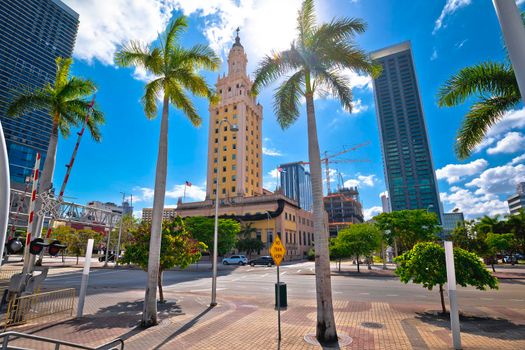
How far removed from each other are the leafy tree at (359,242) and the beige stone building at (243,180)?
86.1 feet

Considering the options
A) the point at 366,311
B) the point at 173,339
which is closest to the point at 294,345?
the point at 173,339

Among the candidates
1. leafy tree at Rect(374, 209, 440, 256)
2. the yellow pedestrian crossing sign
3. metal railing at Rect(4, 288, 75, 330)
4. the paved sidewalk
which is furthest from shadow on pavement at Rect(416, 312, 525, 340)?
leafy tree at Rect(374, 209, 440, 256)

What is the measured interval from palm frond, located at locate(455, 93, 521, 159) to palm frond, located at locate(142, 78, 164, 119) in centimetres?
1412

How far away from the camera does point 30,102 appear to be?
47.6 ft

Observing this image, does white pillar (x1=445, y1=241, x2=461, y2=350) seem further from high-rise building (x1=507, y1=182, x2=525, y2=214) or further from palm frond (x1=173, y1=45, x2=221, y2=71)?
high-rise building (x1=507, y1=182, x2=525, y2=214)

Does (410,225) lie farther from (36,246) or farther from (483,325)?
(36,246)

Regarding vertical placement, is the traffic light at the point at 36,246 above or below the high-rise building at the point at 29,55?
below

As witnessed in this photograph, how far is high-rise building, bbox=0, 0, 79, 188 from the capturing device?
98.8 meters

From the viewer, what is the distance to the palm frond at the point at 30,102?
1445cm

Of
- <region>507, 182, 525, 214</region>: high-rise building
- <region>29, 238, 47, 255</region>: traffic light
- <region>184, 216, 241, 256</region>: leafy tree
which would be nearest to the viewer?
<region>29, 238, 47, 255</region>: traffic light

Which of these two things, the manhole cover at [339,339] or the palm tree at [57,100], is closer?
the manhole cover at [339,339]

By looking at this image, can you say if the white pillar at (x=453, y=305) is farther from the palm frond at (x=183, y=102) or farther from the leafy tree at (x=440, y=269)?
the palm frond at (x=183, y=102)

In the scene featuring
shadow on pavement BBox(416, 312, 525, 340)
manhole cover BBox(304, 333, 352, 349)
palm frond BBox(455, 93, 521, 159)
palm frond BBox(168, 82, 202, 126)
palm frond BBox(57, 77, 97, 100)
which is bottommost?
shadow on pavement BBox(416, 312, 525, 340)

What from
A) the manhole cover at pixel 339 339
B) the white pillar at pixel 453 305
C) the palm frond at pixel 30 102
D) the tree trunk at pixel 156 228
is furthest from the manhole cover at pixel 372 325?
the palm frond at pixel 30 102
